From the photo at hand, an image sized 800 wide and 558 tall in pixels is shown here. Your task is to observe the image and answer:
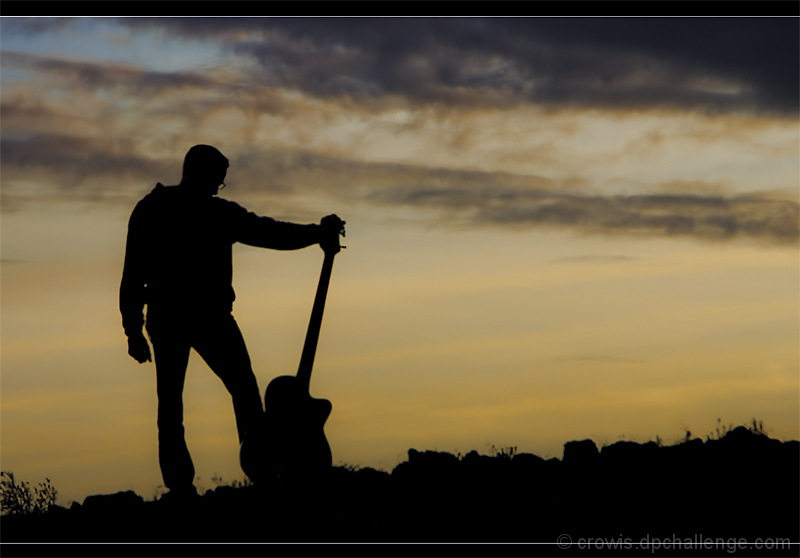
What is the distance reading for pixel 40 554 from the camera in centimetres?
724

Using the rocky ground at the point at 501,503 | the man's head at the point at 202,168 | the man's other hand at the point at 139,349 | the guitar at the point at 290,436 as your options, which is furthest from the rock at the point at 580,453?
the man's head at the point at 202,168

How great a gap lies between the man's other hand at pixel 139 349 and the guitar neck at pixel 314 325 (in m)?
1.21

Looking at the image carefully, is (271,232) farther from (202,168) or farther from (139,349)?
(139,349)

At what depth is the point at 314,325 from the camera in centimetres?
784

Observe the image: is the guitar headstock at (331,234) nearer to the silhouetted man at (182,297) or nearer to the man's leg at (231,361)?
the silhouetted man at (182,297)

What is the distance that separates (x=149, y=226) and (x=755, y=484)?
509cm

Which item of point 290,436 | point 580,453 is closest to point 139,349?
point 290,436

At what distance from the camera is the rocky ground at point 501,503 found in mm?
6758

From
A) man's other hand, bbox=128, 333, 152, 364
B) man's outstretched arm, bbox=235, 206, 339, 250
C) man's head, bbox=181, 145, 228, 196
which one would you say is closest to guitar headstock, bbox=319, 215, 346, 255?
man's outstretched arm, bbox=235, 206, 339, 250

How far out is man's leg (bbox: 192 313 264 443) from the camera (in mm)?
7645

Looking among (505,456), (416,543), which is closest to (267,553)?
(416,543)

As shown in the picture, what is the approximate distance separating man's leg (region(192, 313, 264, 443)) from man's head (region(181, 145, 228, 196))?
3.48 ft

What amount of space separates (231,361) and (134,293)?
0.95m

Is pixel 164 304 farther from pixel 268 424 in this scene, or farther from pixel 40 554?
pixel 40 554
